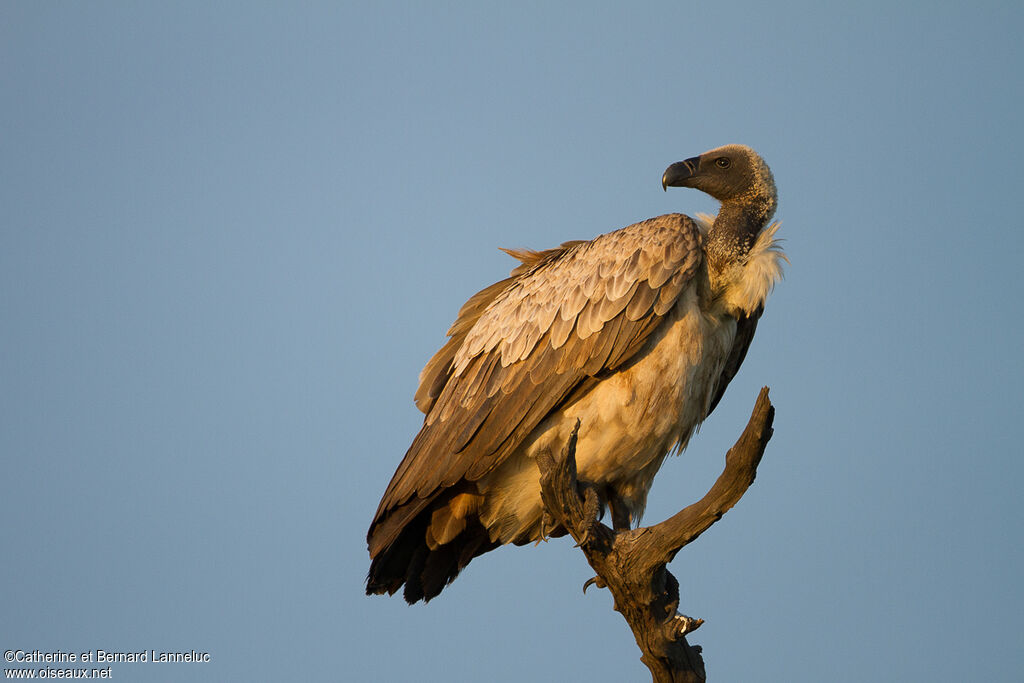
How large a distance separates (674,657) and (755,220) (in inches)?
123

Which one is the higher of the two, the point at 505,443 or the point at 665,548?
the point at 505,443

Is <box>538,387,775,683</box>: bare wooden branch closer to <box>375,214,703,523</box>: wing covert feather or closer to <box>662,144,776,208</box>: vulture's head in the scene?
<box>375,214,703,523</box>: wing covert feather

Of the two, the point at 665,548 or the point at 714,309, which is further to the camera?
the point at 714,309

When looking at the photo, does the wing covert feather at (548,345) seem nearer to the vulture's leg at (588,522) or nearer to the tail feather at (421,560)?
the tail feather at (421,560)

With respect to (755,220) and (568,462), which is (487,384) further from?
(755,220)

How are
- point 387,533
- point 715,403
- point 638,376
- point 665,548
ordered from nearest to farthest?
point 665,548
point 638,376
point 387,533
point 715,403

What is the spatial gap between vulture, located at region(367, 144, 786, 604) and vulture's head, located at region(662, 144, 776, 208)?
0.01m

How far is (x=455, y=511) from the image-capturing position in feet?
27.3

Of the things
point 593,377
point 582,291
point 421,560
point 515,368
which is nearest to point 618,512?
point 593,377

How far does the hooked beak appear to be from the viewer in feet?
26.9

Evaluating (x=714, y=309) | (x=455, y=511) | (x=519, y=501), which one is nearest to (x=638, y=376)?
(x=714, y=309)

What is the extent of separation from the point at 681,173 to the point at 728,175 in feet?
1.13

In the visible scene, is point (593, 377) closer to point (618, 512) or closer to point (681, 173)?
point (618, 512)

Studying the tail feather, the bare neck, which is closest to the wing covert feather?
the bare neck
